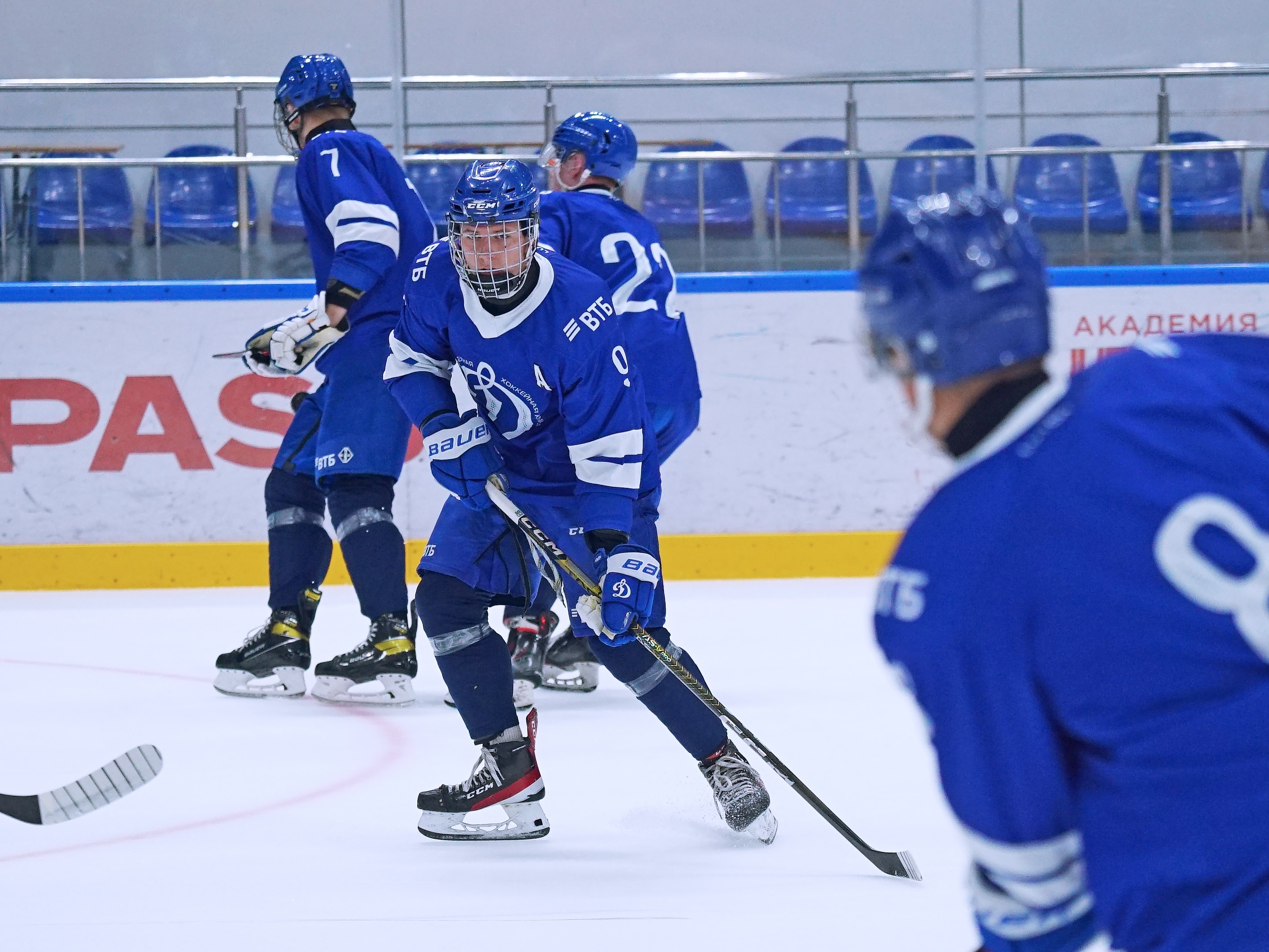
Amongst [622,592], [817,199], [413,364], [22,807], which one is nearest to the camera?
[22,807]

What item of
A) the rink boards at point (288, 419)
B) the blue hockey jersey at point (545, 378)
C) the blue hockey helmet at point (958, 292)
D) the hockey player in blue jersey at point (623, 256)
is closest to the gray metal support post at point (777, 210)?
the rink boards at point (288, 419)

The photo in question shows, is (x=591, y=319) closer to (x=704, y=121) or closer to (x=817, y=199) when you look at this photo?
(x=817, y=199)

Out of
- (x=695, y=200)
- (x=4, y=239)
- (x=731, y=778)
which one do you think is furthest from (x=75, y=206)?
(x=731, y=778)

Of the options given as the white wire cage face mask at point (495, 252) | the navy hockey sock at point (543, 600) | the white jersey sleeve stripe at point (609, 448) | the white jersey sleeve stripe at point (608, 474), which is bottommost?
the navy hockey sock at point (543, 600)

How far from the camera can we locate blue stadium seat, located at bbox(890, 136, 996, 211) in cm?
559

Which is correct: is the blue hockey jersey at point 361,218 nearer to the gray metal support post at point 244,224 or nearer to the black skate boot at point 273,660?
the black skate boot at point 273,660

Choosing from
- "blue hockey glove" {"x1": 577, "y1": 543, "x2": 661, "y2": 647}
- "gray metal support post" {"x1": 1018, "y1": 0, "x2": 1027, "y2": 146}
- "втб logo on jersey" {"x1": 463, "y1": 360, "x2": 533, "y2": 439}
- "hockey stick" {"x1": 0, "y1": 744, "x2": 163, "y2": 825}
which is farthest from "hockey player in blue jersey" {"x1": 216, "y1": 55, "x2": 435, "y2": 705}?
"gray metal support post" {"x1": 1018, "y1": 0, "x2": 1027, "y2": 146}

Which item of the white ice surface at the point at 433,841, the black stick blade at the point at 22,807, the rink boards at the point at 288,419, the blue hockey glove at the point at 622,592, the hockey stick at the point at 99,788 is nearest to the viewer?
the hockey stick at the point at 99,788

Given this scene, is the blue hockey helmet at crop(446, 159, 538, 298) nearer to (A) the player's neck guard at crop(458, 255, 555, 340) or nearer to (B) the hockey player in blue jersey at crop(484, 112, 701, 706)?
(A) the player's neck guard at crop(458, 255, 555, 340)

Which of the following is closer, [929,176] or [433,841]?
[433,841]

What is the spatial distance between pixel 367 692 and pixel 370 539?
40cm

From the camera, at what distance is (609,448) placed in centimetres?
240

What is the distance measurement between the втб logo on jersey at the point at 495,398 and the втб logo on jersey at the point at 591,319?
0.50 feet

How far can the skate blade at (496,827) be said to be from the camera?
2434 mm
